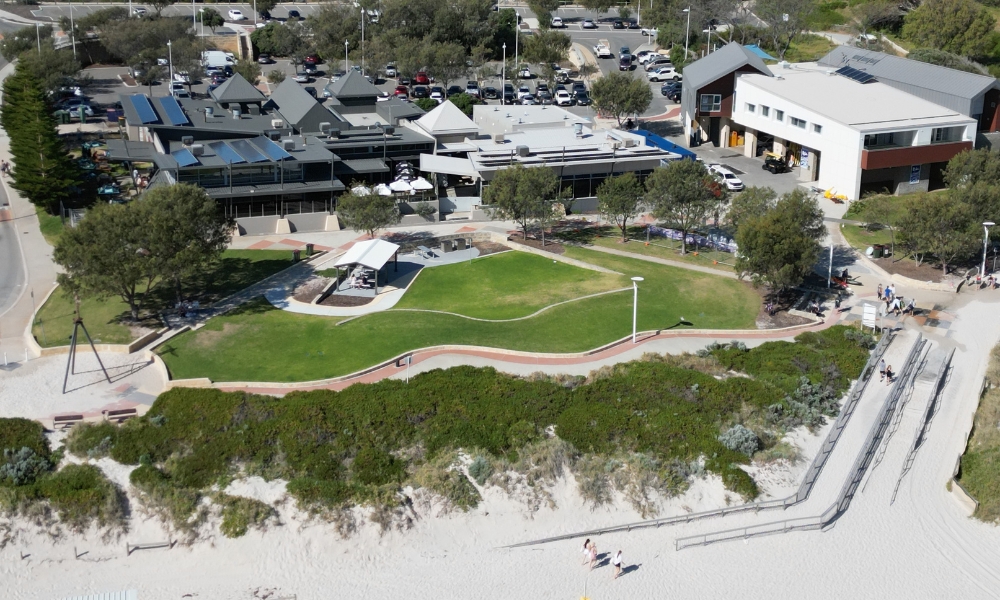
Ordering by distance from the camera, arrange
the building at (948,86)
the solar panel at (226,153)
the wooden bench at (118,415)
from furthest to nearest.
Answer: the building at (948,86) → the solar panel at (226,153) → the wooden bench at (118,415)

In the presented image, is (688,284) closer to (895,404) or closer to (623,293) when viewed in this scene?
(623,293)

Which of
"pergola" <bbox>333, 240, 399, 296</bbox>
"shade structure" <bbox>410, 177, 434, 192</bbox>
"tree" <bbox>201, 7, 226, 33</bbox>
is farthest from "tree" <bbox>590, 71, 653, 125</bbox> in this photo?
"tree" <bbox>201, 7, 226, 33</bbox>

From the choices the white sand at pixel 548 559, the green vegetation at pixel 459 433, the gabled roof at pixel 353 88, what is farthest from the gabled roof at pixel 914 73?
the white sand at pixel 548 559

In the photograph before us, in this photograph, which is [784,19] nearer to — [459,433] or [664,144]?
[664,144]

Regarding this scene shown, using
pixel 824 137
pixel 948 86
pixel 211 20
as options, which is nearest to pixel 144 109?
pixel 824 137

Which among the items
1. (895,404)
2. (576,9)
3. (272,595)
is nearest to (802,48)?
(576,9)

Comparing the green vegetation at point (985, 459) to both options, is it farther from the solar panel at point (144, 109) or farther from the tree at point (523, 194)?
the solar panel at point (144, 109)
